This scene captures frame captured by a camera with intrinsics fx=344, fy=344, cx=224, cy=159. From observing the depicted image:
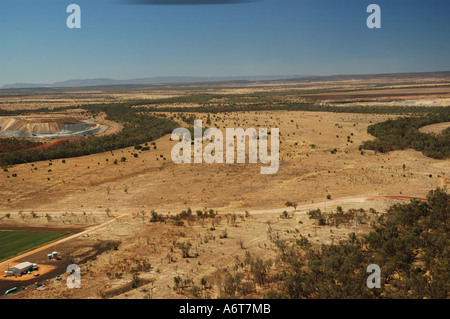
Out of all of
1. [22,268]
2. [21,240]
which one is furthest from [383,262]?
[21,240]

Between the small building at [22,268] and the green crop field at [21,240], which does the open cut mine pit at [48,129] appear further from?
the small building at [22,268]

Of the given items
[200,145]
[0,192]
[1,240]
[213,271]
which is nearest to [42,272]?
[1,240]

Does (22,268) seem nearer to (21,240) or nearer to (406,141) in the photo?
(21,240)

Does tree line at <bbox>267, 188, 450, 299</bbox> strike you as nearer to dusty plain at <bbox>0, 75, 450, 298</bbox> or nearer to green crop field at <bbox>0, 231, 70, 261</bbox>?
dusty plain at <bbox>0, 75, 450, 298</bbox>

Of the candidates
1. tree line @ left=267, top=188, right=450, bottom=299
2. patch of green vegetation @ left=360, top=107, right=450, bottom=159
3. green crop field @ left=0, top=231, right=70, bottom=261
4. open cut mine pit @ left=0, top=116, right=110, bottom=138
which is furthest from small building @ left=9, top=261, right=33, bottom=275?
open cut mine pit @ left=0, top=116, right=110, bottom=138

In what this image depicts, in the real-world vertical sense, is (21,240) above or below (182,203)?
below

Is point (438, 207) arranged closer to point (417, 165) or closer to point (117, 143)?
point (417, 165)

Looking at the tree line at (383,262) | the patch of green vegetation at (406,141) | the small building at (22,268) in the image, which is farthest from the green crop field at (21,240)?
the patch of green vegetation at (406,141)
